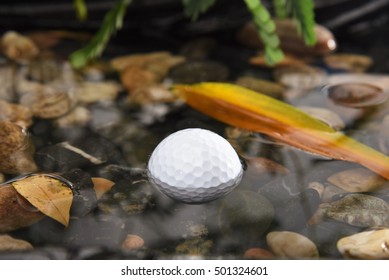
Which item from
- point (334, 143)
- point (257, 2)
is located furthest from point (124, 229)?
point (257, 2)

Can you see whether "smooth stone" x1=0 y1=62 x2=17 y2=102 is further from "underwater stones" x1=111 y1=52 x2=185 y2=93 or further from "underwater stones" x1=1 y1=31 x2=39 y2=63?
"underwater stones" x1=111 y1=52 x2=185 y2=93

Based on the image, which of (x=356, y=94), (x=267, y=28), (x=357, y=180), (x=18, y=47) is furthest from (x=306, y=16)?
(x=18, y=47)

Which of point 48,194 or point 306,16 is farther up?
point 306,16

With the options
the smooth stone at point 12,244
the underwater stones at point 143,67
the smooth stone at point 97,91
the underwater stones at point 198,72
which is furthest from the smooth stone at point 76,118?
the smooth stone at point 12,244

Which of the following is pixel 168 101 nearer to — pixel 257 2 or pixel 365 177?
pixel 257 2

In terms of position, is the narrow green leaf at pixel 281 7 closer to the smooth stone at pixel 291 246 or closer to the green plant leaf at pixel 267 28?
the green plant leaf at pixel 267 28

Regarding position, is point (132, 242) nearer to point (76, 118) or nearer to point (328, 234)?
point (328, 234)
